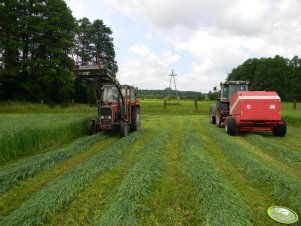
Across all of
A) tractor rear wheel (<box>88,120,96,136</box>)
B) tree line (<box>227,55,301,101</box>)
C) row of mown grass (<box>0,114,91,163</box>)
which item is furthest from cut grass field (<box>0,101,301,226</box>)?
tree line (<box>227,55,301,101</box>)

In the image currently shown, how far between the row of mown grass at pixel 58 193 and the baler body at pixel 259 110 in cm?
699

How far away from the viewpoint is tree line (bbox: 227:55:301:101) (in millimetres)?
67750

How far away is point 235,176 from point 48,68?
87.7 feet

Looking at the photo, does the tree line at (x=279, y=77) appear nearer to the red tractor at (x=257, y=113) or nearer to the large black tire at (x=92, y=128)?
the red tractor at (x=257, y=113)

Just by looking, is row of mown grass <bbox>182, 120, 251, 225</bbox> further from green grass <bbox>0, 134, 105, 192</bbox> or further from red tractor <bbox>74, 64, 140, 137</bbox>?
red tractor <bbox>74, 64, 140, 137</bbox>

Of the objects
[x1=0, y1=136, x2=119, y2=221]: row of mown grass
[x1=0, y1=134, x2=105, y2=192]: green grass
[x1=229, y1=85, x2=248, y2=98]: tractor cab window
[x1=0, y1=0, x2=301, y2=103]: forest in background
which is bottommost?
[x1=0, y1=136, x2=119, y2=221]: row of mown grass

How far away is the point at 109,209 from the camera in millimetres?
4758

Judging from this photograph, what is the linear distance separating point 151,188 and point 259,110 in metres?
8.71

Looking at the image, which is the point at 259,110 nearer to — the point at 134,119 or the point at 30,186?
the point at 134,119

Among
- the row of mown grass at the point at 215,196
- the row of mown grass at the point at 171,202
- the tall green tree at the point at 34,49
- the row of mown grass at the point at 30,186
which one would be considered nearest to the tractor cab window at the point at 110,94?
the row of mown grass at the point at 30,186

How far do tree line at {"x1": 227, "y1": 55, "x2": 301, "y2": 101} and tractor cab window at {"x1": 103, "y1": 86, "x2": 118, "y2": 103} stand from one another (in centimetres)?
5994

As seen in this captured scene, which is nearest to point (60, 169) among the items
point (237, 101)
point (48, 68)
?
point (237, 101)

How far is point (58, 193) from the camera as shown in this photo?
535 centimetres

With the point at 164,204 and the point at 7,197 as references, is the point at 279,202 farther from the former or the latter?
the point at 7,197
